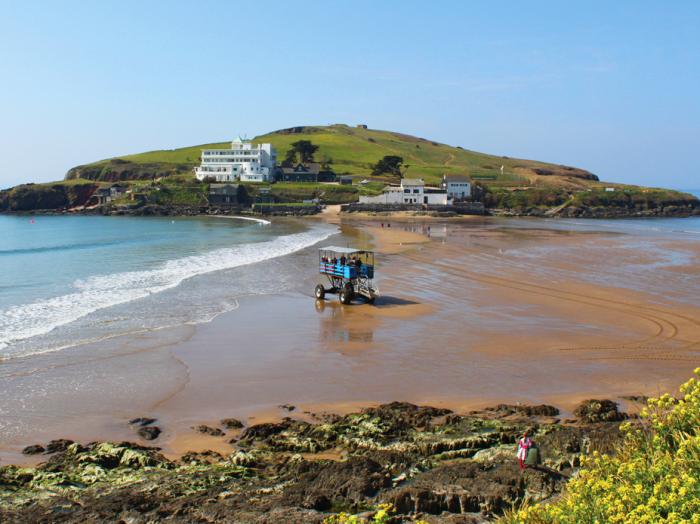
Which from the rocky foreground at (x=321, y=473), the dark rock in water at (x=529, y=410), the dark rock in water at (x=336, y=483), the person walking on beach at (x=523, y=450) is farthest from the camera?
the dark rock in water at (x=529, y=410)

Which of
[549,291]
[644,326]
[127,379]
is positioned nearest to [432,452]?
[127,379]

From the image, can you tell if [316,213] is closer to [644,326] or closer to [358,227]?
[358,227]

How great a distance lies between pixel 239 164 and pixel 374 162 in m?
42.1

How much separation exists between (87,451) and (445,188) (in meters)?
103

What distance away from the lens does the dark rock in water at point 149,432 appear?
14.0 metres

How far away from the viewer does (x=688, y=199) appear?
12112 centimetres

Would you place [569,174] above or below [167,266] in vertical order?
above

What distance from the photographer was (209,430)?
14.4 metres

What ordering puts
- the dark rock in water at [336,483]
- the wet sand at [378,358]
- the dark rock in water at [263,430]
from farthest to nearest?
the wet sand at [378,358] < the dark rock in water at [263,430] < the dark rock in water at [336,483]

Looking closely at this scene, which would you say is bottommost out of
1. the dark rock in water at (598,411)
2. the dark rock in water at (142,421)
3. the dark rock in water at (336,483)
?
the dark rock in water at (142,421)

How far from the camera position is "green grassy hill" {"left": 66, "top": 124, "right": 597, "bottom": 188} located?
5527 inches

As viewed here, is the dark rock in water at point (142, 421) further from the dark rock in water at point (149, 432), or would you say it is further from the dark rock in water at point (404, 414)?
the dark rock in water at point (404, 414)

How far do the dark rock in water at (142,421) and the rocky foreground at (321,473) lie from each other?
1.65m

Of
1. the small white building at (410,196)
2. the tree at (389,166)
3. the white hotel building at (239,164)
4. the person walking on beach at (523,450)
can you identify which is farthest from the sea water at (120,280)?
the tree at (389,166)
